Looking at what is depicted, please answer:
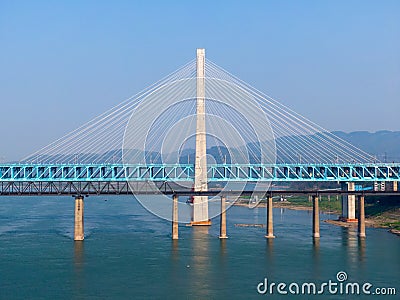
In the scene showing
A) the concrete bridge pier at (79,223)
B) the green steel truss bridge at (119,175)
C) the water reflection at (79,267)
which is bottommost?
the water reflection at (79,267)

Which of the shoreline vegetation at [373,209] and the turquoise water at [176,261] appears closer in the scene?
the turquoise water at [176,261]

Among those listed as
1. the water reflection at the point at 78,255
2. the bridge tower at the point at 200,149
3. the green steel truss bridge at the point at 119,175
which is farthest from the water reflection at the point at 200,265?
the water reflection at the point at 78,255

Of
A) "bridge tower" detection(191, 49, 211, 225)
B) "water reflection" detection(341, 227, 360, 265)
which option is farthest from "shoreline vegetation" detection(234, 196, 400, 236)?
"bridge tower" detection(191, 49, 211, 225)

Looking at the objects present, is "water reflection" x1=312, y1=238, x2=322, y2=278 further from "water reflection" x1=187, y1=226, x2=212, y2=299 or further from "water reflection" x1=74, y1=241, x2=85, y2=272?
"water reflection" x1=74, y1=241, x2=85, y2=272

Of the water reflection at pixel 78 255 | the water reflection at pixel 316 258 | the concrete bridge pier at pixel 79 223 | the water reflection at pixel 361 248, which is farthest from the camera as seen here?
the concrete bridge pier at pixel 79 223

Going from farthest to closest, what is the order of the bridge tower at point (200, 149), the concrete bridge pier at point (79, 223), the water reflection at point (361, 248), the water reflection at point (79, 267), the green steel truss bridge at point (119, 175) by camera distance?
the bridge tower at point (200, 149) < the green steel truss bridge at point (119, 175) < the concrete bridge pier at point (79, 223) < the water reflection at point (361, 248) < the water reflection at point (79, 267)

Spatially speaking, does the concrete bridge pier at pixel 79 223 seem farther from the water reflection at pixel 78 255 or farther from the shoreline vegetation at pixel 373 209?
the shoreline vegetation at pixel 373 209

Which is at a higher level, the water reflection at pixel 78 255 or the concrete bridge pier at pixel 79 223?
the concrete bridge pier at pixel 79 223
